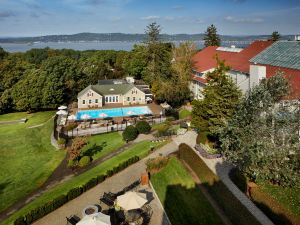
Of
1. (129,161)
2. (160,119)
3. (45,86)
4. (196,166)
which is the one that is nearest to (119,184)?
(129,161)

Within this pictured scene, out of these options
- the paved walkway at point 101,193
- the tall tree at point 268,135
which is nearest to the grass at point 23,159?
the paved walkway at point 101,193

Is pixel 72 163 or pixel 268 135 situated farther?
pixel 72 163

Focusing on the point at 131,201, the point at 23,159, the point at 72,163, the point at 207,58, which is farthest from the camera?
the point at 207,58

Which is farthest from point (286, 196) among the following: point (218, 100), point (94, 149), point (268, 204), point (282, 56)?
point (94, 149)

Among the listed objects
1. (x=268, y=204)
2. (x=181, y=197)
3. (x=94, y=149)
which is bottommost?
(x=181, y=197)

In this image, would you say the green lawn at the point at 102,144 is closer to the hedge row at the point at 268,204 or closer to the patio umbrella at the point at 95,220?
the patio umbrella at the point at 95,220

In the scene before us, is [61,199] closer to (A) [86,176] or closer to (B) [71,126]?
(A) [86,176]
